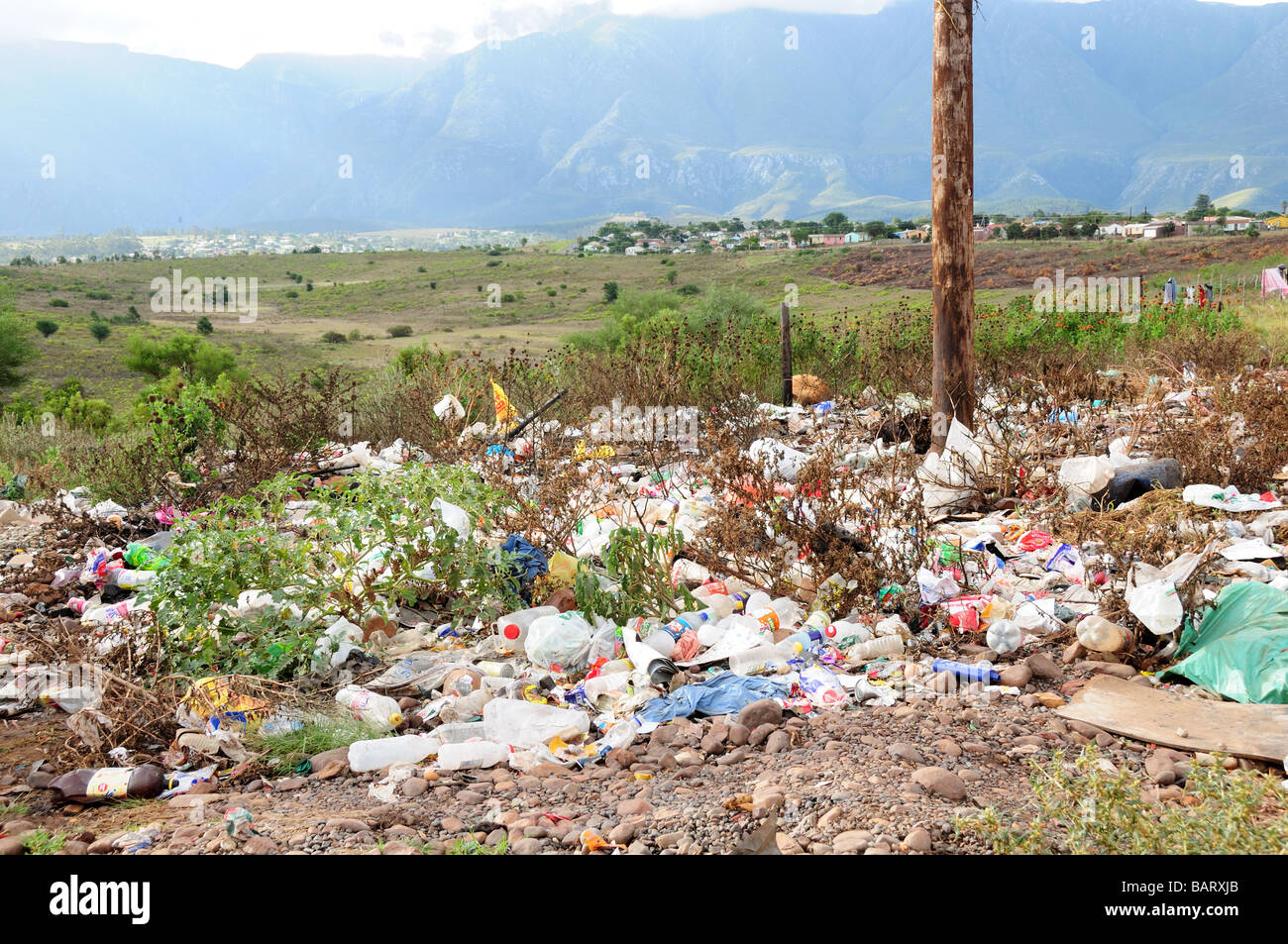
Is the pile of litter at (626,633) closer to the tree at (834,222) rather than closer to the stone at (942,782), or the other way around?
the stone at (942,782)

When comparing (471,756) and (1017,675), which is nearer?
(471,756)

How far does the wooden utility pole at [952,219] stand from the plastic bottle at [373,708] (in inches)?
153

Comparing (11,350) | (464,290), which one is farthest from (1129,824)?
(464,290)

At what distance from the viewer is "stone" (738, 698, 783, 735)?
2.79m

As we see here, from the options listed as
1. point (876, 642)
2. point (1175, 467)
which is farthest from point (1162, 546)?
point (1175, 467)

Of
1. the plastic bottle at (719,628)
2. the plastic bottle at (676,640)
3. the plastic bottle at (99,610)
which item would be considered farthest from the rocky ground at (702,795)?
the plastic bottle at (99,610)

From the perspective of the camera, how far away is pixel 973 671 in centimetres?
304

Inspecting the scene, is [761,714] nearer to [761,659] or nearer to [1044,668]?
[761,659]

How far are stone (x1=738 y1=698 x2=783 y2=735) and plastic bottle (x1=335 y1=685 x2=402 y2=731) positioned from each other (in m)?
1.19

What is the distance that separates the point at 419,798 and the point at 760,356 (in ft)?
24.7

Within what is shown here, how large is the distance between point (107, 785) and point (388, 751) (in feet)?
2.74

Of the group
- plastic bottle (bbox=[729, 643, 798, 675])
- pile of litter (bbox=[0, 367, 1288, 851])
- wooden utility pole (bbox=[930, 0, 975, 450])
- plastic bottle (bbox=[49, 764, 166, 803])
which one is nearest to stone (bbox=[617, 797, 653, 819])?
pile of litter (bbox=[0, 367, 1288, 851])

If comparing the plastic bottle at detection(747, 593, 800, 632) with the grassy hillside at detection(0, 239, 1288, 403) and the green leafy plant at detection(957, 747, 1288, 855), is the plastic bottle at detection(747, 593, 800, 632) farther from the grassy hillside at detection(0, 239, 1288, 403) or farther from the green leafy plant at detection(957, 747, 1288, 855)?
the grassy hillside at detection(0, 239, 1288, 403)
